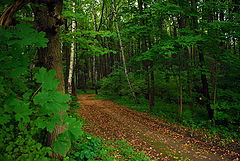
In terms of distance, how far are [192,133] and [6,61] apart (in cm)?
855

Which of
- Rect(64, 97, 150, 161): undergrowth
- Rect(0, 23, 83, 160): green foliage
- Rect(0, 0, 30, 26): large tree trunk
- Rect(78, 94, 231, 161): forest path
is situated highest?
Rect(0, 0, 30, 26): large tree trunk

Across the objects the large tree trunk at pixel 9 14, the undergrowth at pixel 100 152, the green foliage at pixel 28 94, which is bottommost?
the undergrowth at pixel 100 152

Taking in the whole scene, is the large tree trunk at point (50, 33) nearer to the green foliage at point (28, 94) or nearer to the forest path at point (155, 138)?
the green foliage at point (28, 94)

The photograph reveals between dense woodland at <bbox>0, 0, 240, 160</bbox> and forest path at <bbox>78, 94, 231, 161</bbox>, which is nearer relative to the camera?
dense woodland at <bbox>0, 0, 240, 160</bbox>

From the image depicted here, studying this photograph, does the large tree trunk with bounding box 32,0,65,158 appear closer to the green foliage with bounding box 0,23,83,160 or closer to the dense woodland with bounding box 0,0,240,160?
the dense woodland with bounding box 0,0,240,160

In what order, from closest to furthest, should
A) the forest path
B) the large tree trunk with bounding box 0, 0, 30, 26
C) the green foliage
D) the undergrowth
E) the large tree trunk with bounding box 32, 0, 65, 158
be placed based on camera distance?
the green foliage
the large tree trunk with bounding box 0, 0, 30, 26
the large tree trunk with bounding box 32, 0, 65, 158
the undergrowth
the forest path

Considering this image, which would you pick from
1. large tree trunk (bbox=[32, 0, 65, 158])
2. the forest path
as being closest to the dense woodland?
large tree trunk (bbox=[32, 0, 65, 158])

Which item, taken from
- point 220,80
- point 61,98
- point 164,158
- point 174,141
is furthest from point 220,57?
point 61,98

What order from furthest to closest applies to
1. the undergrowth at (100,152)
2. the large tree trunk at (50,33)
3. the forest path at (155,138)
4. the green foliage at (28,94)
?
1. the forest path at (155,138)
2. the undergrowth at (100,152)
3. the large tree trunk at (50,33)
4. the green foliage at (28,94)

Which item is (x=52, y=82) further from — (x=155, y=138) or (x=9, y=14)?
(x=155, y=138)

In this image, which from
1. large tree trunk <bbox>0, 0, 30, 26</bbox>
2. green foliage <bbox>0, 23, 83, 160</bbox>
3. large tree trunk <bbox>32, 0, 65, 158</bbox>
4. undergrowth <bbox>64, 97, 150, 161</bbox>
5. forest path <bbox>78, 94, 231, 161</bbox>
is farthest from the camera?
forest path <bbox>78, 94, 231, 161</bbox>

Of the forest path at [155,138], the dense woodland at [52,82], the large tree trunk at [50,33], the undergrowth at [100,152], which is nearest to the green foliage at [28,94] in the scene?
the dense woodland at [52,82]

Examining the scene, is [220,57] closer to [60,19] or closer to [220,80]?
[220,80]

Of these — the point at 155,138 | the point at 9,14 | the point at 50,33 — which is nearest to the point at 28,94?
the point at 9,14
